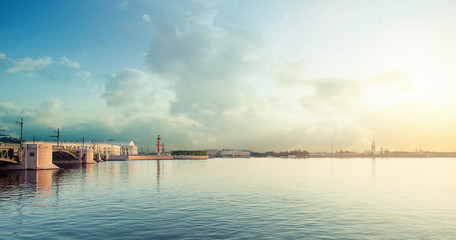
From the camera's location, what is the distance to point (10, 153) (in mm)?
78625

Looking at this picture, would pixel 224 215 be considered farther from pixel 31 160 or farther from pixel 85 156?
pixel 85 156

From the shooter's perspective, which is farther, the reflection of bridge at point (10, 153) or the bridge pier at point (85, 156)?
the bridge pier at point (85, 156)

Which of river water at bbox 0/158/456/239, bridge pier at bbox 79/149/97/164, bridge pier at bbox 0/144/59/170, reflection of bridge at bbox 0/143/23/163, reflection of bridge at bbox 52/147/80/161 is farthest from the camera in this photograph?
bridge pier at bbox 79/149/97/164

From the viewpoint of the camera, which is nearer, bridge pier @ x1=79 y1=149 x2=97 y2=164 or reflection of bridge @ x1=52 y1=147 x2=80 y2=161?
reflection of bridge @ x1=52 y1=147 x2=80 y2=161

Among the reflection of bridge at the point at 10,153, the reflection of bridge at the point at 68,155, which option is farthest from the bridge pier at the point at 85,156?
the reflection of bridge at the point at 10,153

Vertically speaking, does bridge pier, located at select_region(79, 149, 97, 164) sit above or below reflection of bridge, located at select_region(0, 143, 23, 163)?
below

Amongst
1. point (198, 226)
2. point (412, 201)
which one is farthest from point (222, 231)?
point (412, 201)

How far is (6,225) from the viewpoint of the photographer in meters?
22.6

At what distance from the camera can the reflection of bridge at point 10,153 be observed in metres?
75.6

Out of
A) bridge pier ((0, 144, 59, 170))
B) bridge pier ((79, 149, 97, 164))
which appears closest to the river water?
bridge pier ((0, 144, 59, 170))

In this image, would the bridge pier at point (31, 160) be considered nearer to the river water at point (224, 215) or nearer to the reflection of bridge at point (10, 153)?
the reflection of bridge at point (10, 153)

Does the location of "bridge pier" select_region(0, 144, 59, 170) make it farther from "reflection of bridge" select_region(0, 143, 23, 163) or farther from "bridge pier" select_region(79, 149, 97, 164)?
"bridge pier" select_region(79, 149, 97, 164)

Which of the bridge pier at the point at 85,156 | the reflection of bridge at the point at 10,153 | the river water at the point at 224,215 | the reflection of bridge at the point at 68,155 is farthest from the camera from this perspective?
the bridge pier at the point at 85,156

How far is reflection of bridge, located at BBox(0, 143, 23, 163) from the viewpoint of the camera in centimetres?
7562
